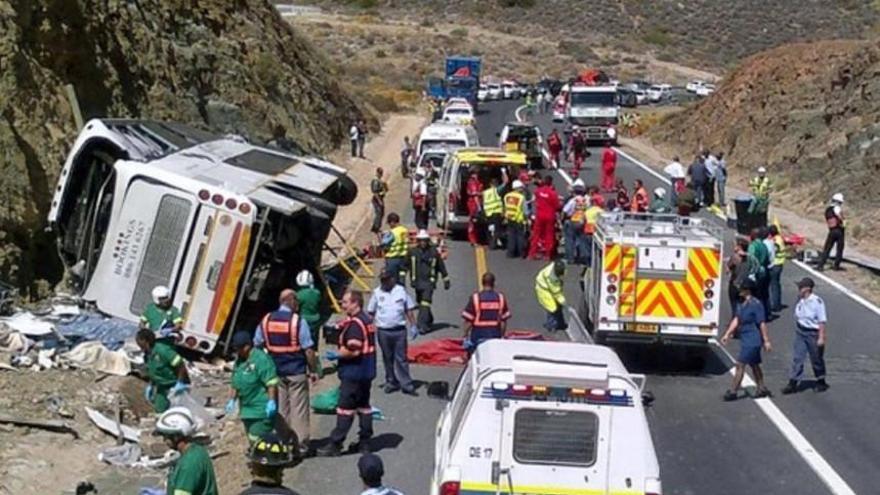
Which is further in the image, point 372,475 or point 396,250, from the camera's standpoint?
point 396,250

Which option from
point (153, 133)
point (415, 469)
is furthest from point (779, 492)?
point (153, 133)

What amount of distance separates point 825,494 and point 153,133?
40.0 feet

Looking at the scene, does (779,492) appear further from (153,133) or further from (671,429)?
(153,133)

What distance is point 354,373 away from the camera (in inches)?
582

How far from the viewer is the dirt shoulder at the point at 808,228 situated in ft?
89.6

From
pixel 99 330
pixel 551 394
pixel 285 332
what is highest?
pixel 551 394

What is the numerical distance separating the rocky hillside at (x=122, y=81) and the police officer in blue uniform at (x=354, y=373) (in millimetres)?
8502

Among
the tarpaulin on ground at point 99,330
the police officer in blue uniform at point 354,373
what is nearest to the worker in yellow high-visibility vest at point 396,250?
the tarpaulin on ground at point 99,330

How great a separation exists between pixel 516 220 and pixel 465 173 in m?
2.71

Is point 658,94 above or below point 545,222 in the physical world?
above

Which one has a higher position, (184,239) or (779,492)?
(184,239)

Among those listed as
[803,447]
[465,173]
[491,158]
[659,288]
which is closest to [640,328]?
[659,288]

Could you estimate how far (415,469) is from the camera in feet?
48.3

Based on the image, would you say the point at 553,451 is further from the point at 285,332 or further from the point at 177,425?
the point at 285,332
